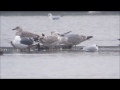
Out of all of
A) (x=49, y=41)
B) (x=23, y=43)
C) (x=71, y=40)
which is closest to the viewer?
(x=23, y=43)

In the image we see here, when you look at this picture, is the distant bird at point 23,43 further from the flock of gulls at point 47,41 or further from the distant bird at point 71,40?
the distant bird at point 71,40

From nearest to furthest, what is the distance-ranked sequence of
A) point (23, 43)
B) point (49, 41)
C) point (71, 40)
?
point (23, 43) < point (71, 40) < point (49, 41)

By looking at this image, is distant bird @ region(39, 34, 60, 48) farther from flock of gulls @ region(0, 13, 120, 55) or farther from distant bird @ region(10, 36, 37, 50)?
distant bird @ region(10, 36, 37, 50)

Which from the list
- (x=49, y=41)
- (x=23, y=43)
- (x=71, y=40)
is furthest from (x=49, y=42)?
(x=23, y=43)

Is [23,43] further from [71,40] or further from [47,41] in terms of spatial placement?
[71,40]

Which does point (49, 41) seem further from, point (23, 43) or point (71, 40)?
point (23, 43)

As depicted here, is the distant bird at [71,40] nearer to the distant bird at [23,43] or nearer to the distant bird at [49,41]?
the distant bird at [49,41]

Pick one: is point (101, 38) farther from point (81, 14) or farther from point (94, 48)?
point (81, 14)

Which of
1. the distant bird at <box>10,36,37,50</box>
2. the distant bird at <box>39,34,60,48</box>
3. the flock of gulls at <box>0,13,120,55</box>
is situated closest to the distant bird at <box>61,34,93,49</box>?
the flock of gulls at <box>0,13,120,55</box>

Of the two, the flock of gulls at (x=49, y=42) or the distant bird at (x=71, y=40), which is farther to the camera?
the distant bird at (x=71, y=40)

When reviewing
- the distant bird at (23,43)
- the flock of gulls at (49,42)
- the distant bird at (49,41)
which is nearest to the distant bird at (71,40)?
the flock of gulls at (49,42)

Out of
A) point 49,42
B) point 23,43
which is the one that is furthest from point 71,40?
point 23,43

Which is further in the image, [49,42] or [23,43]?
[49,42]

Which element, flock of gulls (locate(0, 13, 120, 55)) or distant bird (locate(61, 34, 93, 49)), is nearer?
flock of gulls (locate(0, 13, 120, 55))
